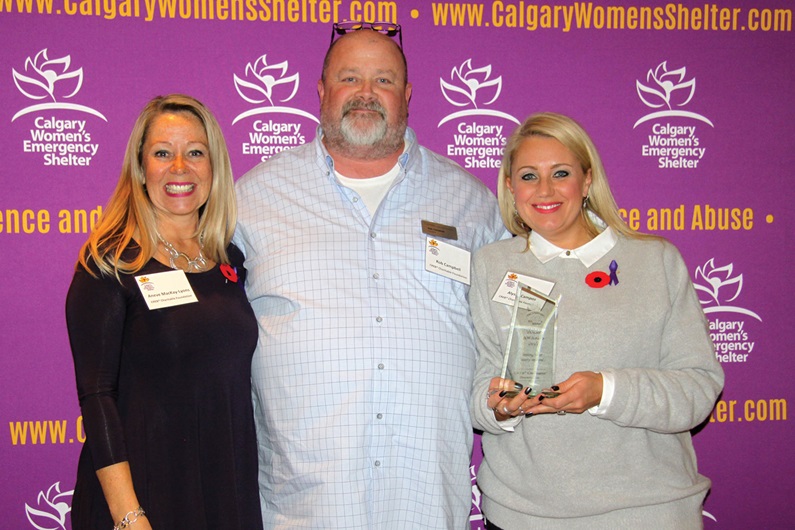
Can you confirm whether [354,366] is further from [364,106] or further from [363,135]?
[364,106]

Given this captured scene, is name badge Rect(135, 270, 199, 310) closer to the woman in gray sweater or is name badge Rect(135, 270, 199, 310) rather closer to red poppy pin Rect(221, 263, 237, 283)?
red poppy pin Rect(221, 263, 237, 283)

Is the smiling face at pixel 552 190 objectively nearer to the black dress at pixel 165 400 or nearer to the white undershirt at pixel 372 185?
the white undershirt at pixel 372 185

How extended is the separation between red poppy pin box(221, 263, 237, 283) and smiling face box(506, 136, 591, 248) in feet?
3.39

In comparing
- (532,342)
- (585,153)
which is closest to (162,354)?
(532,342)

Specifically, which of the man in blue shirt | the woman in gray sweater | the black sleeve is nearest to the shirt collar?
the woman in gray sweater

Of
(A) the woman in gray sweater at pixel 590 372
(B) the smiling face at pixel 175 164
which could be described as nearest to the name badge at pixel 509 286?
(A) the woman in gray sweater at pixel 590 372

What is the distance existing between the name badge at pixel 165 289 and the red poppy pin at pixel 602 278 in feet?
4.20

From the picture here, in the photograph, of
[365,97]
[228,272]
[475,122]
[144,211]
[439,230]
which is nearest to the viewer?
[144,211]

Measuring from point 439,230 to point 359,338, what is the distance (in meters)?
0.51

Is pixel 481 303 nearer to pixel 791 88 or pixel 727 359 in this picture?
pixel 727 359

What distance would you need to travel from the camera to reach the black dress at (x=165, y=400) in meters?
2.07

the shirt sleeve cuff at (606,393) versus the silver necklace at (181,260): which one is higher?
the silver necklace at (181,260)

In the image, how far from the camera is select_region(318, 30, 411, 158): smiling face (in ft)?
8.71

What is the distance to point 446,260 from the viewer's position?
253cm
